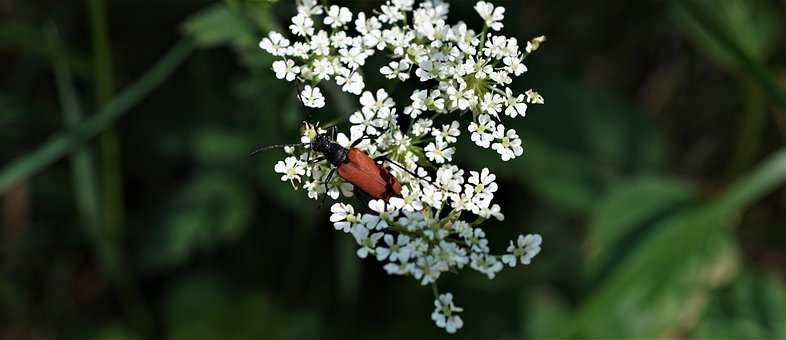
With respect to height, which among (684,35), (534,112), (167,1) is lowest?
(534,112)

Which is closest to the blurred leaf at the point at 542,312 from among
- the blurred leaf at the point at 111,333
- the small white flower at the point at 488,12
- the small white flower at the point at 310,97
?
the blurred leaf at the point at 111,333

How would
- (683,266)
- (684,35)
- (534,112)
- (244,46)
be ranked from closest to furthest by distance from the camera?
(244,46)
(683,266)
(534,112)
(684,35)

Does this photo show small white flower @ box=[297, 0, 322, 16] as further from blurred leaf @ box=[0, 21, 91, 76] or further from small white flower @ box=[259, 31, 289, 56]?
blurred leaf @ box=[0, 21, 91, 76]

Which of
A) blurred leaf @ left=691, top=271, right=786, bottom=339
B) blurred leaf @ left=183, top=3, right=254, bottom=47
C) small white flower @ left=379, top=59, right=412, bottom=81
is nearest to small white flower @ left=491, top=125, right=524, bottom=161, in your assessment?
small white flower @ left=379, top=59, right=412, bottom=81

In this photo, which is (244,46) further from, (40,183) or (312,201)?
(40,183)

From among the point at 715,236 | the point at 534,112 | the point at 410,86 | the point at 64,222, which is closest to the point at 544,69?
the point at 534,112
